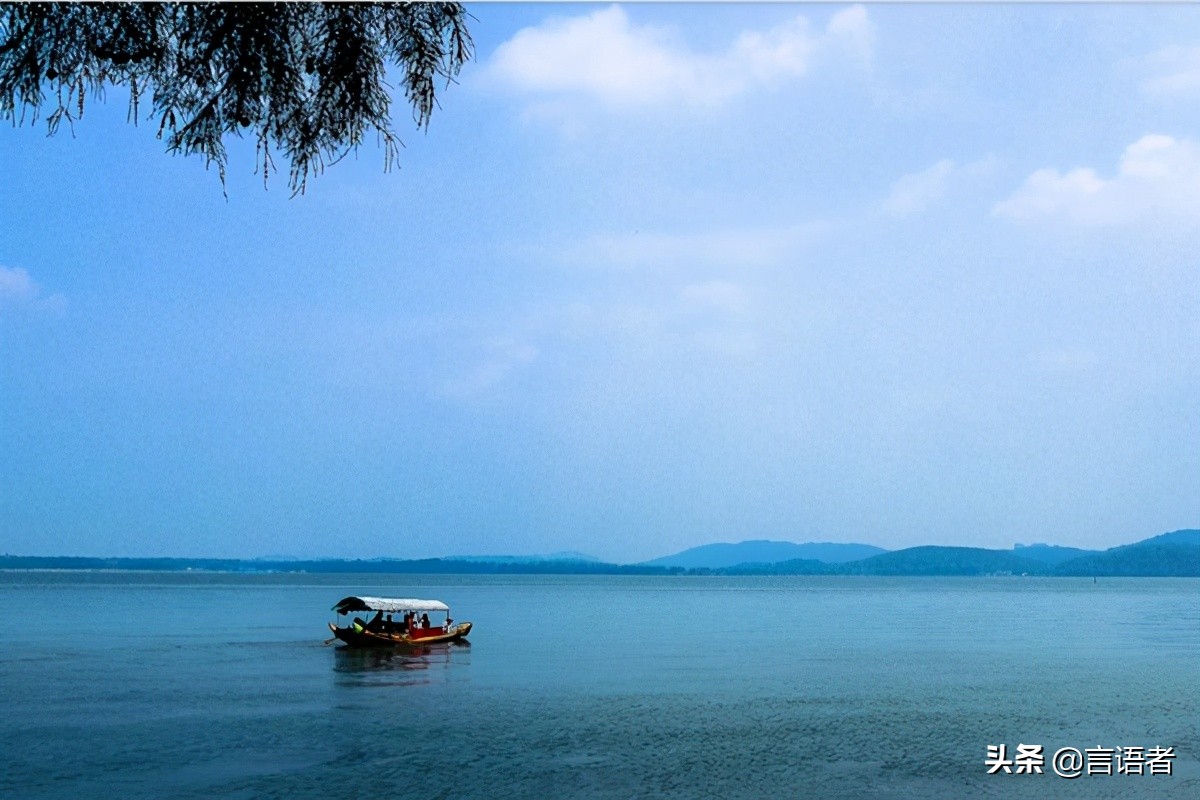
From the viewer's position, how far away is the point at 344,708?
32406mm

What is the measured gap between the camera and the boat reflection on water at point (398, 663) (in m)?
41.2

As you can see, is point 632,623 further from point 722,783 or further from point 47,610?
point 722,783

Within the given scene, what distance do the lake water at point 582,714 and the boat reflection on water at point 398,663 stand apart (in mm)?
261

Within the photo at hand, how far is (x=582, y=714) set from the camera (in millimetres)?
30922

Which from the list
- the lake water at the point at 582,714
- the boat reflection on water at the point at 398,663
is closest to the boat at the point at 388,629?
the boat reflection on water at the point at 398,663

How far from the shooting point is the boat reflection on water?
4125 centimetres

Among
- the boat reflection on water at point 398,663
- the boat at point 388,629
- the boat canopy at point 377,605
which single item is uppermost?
the boat canopy at point 377,605

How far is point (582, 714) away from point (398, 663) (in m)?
18.9

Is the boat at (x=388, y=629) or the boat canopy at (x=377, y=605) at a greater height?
the boat canopy at (x=377, y=605)

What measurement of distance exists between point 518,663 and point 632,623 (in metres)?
34.8

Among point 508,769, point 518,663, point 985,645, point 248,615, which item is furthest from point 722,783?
point 248,615

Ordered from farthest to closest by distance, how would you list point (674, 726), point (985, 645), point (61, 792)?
point (985, 645)
point (674, 726)
point (61, 792)

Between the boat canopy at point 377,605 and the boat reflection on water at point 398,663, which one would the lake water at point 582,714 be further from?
the boat canopy at point 377,605

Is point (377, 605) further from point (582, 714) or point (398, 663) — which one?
point (582, 714)
